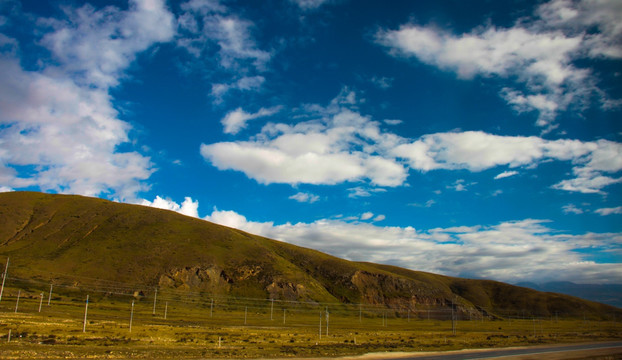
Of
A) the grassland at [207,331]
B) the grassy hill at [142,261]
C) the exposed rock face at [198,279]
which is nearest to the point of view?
the grassland at [207,331]

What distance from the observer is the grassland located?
45.0 metres

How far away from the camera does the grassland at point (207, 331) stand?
45016 mm

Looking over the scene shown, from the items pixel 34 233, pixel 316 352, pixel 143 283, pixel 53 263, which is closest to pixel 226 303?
pixel 143 283

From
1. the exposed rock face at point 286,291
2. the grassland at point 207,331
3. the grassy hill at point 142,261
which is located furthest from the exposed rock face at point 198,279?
the exposed rock face at point 286,291

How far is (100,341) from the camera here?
2004 inches

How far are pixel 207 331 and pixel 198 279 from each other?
9480 centimetres

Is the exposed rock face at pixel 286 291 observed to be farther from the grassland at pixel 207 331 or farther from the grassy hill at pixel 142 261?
the grassland at pixel 207 331

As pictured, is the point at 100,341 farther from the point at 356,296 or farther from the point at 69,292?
the point at 356,296

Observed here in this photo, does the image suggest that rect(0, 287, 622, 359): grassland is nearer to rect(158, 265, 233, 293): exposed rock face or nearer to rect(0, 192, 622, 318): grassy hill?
rect(158, 265, 233, 293): exposed rock face

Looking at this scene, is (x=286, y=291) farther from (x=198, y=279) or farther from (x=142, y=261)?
(x=142, y=261)

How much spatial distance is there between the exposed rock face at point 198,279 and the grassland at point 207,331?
25.2 feet

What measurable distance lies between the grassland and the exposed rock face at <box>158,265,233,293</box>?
7.67 meters

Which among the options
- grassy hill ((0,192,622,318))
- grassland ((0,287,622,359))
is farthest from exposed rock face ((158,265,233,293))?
grassland ((0,287,622,359))

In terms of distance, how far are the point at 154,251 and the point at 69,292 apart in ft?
146
